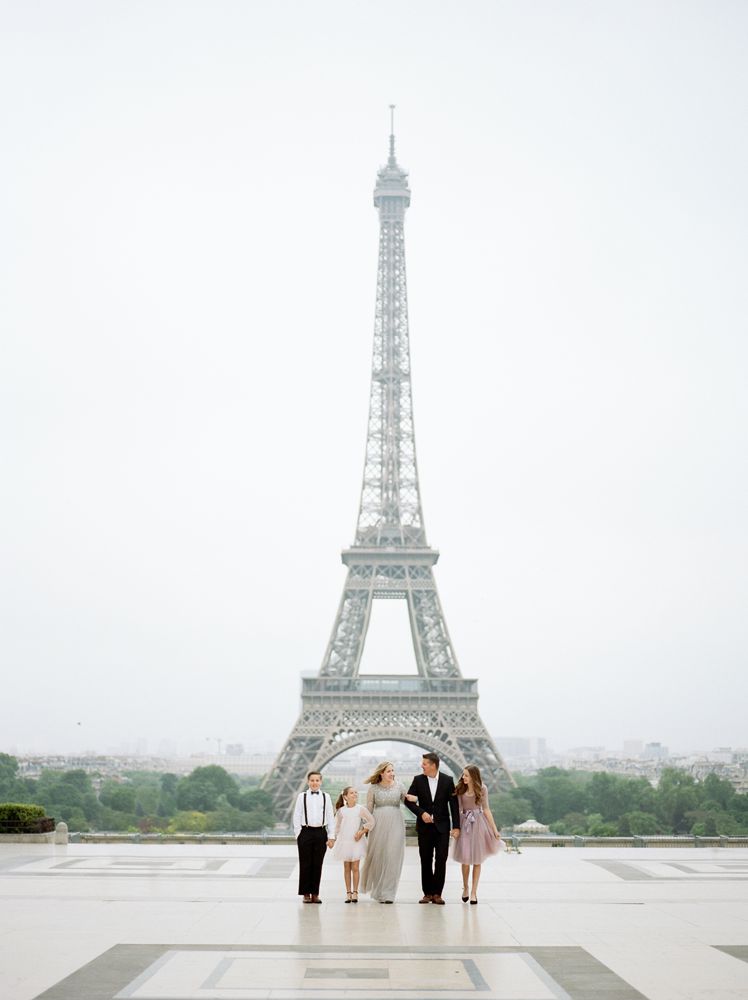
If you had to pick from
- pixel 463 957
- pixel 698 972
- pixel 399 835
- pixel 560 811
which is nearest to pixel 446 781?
pixel 399 835

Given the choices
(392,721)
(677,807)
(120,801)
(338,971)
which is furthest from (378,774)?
(120,801)

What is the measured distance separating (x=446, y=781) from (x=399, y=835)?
911mm

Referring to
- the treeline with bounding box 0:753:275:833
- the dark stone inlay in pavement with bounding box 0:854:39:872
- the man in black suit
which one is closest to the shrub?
the dark stone inlay in pavement with bounding box 0:854:39:872

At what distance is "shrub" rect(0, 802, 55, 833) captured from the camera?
77.6 ft

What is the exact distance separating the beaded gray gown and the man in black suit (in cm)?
22

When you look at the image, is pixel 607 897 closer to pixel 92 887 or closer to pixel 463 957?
pixel 463 957

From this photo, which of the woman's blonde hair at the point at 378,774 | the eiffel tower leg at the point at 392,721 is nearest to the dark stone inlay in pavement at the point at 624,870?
the woman's blonde hair at the point at 378,774

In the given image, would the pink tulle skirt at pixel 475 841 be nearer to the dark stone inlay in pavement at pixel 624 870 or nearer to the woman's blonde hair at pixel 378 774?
the woman's blonde hair at pixel 378 774

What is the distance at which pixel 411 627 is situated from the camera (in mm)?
74625

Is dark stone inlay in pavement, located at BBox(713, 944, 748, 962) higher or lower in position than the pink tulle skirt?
lower

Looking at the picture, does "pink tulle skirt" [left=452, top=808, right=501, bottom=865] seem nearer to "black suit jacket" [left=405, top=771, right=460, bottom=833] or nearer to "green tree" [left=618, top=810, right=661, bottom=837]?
"black suit jacket" [left=405, top=771, right=460, bottom=833]

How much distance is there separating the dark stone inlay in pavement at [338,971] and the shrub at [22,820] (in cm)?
1325

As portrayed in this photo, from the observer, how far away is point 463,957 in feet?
35.9

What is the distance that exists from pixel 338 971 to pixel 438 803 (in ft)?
15.5
